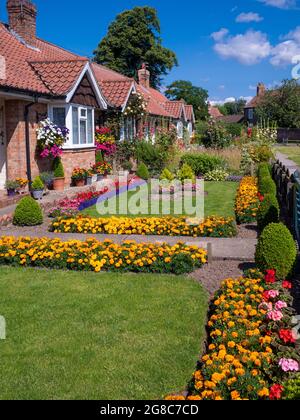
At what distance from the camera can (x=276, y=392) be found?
3.21 m

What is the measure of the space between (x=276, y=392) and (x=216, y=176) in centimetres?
1609

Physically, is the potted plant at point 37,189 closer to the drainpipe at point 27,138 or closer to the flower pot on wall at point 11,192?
the flower pot on wall at point 11,192

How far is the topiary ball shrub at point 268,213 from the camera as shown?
798 cm

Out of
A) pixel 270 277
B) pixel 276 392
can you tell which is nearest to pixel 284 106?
pixel 270 277

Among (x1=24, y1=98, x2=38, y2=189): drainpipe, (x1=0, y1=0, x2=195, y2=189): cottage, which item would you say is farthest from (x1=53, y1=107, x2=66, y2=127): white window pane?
(x1=24, y1=98, x2=38, y2=189): drainpipe

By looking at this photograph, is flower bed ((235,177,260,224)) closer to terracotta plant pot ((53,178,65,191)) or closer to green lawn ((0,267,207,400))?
green lawn ((0,267,207,400))

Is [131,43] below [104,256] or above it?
above

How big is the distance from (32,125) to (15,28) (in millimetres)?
5821

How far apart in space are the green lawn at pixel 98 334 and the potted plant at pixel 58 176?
7.88 m

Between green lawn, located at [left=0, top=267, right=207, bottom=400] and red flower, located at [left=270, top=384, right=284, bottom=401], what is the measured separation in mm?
827

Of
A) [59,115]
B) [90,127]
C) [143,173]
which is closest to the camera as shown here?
[59,115]

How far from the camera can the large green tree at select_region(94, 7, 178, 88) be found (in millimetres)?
44938

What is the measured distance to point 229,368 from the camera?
11.7 ft

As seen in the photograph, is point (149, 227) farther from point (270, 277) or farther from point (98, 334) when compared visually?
point (98, 334)
